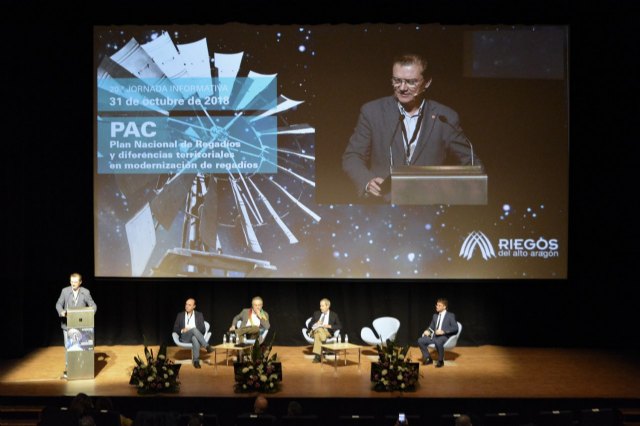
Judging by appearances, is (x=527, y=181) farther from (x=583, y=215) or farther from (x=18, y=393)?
(x=18, y=393)

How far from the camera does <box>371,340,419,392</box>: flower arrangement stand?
9.62 metres

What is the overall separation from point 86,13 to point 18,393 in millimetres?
5083

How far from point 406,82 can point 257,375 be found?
4378 millimetres

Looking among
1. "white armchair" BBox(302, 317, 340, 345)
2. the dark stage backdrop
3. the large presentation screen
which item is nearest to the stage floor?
"white armchair" BBox(302, 317, 340, 345)

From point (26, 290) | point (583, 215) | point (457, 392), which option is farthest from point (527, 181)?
point (26, 290)

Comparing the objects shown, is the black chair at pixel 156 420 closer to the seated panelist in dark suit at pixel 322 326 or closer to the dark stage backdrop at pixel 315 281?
the seated panelist in dark suit at pixel 322 326

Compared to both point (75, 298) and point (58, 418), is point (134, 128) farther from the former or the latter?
point (58, 418)

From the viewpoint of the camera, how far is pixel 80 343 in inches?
396

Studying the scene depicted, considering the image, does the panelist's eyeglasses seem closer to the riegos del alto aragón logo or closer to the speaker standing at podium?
the riegos del alto aragón logo

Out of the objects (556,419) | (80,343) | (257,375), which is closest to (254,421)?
(556,419)

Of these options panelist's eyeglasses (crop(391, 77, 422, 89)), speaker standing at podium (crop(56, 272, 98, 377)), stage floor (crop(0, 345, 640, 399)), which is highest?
panelist's eyeglasses (crop(391, 77, 422, 89))

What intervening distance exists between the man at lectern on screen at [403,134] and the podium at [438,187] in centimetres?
10

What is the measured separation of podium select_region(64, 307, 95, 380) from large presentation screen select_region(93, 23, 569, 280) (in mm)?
1936

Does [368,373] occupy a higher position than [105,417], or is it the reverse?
[105,417]
